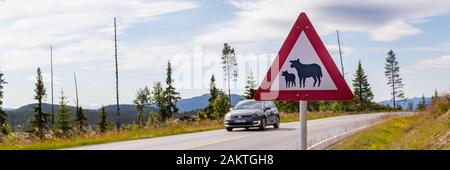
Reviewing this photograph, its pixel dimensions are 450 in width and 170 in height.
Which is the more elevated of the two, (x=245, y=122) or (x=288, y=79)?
(x=288, y=79)

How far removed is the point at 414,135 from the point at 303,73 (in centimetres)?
1073

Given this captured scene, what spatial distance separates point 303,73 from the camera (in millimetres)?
5488

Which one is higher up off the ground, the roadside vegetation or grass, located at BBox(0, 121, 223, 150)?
the roadside vegetation

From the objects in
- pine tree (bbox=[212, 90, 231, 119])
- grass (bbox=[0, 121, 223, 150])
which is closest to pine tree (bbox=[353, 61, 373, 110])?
pine tree (bbox=[212, 90, 231, 119])

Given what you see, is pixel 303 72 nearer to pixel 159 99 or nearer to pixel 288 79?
pixel 288 79

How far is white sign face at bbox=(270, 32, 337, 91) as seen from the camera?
556cm

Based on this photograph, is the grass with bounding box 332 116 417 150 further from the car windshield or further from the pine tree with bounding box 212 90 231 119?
the pine tree with bounding box 212 90 231 119

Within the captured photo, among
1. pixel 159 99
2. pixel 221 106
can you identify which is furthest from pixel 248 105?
pixel 159 99
